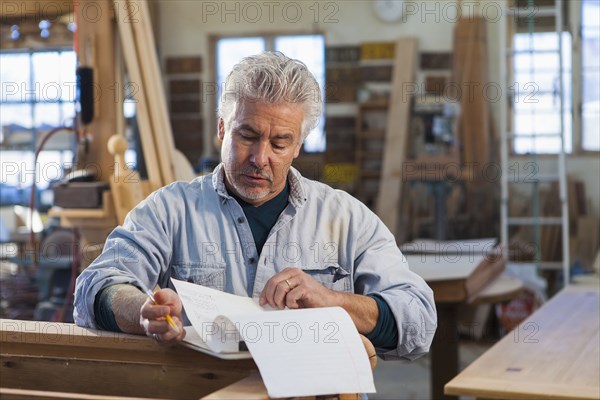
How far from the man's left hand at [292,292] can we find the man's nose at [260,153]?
347mm

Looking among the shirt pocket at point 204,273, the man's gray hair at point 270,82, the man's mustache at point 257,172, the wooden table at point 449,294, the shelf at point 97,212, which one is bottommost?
the wooden table at point 449,294

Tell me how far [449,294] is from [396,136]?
459 cm

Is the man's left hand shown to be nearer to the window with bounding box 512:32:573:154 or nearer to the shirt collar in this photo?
the shirt collar

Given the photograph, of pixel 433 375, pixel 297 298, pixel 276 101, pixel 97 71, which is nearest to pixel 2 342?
pixel 297 298

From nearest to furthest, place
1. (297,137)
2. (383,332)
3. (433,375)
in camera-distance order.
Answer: (383,332) < (297,137) < (433,375)

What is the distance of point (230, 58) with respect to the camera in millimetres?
9648

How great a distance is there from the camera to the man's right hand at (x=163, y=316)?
1.82 metres

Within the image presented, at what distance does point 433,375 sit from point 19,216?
245 inches

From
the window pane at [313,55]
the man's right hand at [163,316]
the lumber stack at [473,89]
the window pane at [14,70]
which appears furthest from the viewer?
the window pane at [14,70]

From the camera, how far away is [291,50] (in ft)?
31.0

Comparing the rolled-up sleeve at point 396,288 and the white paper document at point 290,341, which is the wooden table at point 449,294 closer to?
the rolled-up sleeve at point 396,288

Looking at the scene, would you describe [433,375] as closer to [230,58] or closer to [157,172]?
[157,172]

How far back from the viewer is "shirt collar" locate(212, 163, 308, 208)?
229cm

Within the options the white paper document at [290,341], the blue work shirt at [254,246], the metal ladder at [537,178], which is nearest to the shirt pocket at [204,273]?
the blue work shirt at [254,246]
